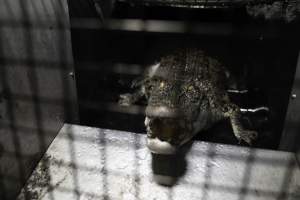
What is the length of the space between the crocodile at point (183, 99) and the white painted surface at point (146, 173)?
13cm

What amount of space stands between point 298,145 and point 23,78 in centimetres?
113

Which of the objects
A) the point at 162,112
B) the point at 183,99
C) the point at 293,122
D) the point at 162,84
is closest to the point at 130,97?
the point at 162,84

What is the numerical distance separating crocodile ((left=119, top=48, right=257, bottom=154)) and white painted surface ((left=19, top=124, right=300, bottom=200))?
0.42ft

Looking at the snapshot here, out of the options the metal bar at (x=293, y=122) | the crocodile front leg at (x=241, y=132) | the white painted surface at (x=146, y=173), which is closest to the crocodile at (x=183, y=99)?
the crocodile front leg at (x=241, y=132)

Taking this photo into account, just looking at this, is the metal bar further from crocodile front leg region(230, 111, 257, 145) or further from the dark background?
crocodile front leg region(230, 111, 257, 145)

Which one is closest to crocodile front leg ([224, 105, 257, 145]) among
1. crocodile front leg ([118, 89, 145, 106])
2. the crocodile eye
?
the crocodile eye

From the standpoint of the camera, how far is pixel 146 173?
1.30 m

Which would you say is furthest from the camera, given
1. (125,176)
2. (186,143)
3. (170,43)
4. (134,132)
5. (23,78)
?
(170,43)

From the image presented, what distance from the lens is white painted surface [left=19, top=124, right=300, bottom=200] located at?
1.23 metres

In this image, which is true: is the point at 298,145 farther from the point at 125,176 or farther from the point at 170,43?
the point at 170,43

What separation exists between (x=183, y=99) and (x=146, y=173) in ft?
1.42

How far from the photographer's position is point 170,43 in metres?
2.11

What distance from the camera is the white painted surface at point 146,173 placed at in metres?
1.23

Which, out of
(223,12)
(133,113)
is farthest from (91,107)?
(223,12)
